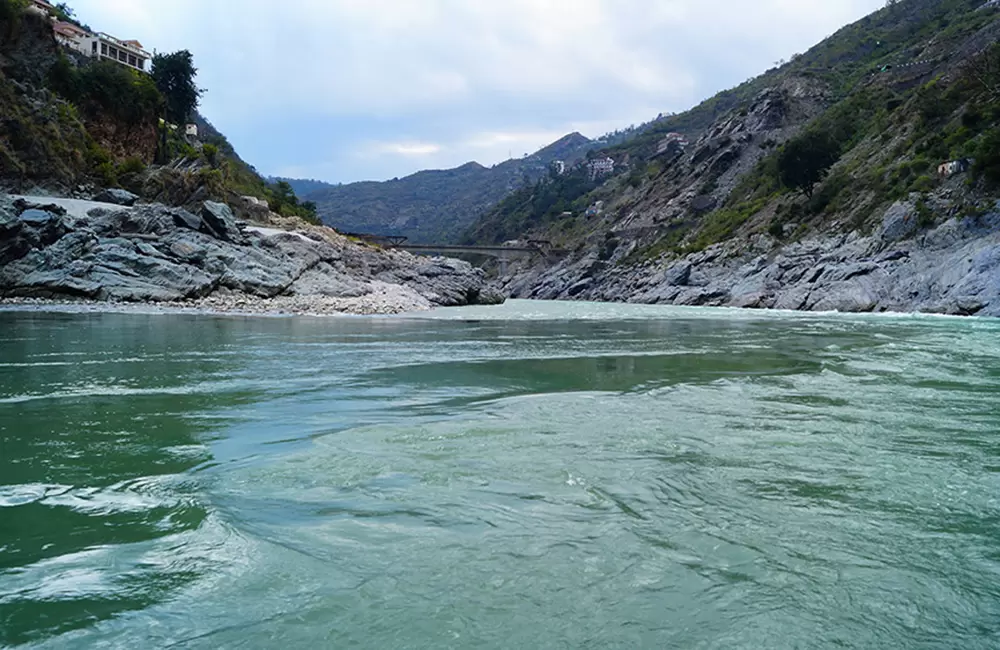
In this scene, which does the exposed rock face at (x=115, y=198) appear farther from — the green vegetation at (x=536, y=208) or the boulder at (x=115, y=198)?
the green vegetation at (x=536, y=208)

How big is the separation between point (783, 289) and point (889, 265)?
870 cm

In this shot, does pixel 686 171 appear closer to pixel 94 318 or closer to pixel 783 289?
pixel 783 289

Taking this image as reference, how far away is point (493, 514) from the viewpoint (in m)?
4.12

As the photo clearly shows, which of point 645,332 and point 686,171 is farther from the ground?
point 686,171

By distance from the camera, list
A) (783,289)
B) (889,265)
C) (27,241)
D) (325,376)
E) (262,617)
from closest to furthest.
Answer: (262,617) → (325,376) → (27,241) → (889,265) → (783,289)

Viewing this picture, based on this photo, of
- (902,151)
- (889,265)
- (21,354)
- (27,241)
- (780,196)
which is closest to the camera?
(21,354)

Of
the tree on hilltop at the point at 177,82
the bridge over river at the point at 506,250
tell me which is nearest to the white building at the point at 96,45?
the tree on hilltop at the point at 177,82

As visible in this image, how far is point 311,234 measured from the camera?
43.7m

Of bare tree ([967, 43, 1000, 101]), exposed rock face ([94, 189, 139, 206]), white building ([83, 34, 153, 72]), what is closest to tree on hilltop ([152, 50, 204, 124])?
white building ([83, 34, 153, 72])

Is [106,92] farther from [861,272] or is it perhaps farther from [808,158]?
[808,158]

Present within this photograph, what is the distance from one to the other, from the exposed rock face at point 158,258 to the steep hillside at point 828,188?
96.4 feet

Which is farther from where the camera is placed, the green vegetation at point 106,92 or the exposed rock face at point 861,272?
the green vegetation at point 106,92

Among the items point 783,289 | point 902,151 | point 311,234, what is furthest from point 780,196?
point 311,234

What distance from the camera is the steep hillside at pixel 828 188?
39.9 m
